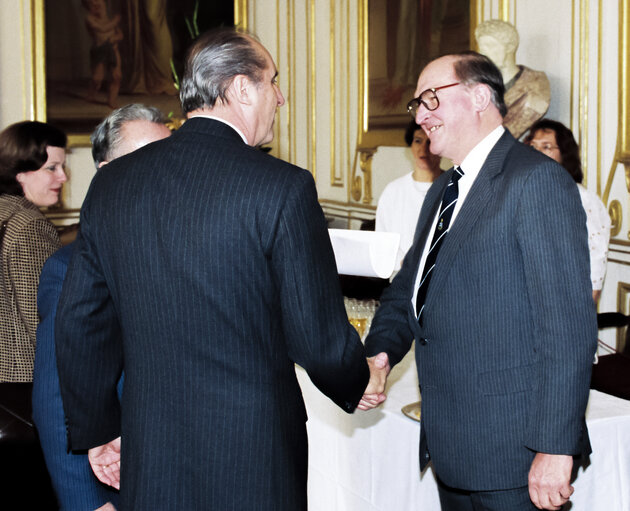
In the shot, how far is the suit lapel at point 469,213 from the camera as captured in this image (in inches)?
70.4

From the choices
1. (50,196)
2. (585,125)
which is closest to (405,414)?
(50,196)

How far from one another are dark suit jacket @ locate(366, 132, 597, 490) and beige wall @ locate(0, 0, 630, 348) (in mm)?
2629

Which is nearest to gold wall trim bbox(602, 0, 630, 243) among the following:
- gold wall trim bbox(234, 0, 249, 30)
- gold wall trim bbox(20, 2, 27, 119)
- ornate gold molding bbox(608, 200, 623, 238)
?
ornate gold molding bbox(608, 200, 623, 238)

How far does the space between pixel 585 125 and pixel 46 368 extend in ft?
11.5

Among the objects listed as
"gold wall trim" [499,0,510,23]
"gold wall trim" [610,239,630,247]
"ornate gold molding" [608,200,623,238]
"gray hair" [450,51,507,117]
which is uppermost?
"gold wall trim" [499,0,510,23]

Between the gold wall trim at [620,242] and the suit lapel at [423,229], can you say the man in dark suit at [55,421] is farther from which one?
the gold wall trim at [620,242]

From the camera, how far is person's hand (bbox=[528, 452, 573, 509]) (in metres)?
1.64

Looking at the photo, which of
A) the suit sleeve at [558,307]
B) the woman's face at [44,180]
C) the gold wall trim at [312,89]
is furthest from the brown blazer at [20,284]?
the gold wall trim at [312,89]

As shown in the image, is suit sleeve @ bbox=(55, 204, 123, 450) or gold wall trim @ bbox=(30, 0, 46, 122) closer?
suit sleeve @ bbox=(55, 204, 123, 450)

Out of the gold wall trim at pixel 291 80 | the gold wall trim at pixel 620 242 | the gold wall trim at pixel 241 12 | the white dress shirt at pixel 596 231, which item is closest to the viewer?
the white dress shirt at pixel 596 231

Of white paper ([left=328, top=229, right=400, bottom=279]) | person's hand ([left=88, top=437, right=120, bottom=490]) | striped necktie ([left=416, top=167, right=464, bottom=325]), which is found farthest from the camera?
white paper ([left=328, top=229, right=400, bottom=279])

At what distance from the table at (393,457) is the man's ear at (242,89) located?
1050 millimetres

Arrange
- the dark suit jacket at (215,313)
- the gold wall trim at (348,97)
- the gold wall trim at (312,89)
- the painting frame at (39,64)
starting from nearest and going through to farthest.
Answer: the dark suit jacket at (215,313), the gold wall trim at (348,97), the painting frame at (39,64), the gold wall trim at (312,89)

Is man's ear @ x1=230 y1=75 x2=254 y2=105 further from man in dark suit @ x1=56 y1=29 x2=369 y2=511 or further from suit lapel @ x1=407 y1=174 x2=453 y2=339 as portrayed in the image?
suit lapel @ x1=407 y1=174 x2=453 y2=339
